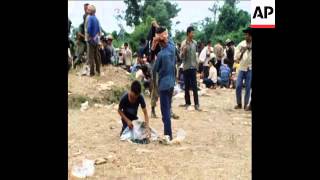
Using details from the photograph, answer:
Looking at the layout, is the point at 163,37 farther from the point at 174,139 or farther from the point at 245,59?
the point at 245,59

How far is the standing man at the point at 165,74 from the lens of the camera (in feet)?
18.9

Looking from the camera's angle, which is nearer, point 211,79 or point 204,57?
point 204,57

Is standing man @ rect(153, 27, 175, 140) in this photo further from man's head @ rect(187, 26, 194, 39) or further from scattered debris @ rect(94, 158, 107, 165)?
man's head @ rect(187, 26, 194, 39)

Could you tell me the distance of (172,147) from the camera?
229 inches

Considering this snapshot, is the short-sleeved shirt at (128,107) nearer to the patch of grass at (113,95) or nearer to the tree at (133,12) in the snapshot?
the patch of grass at (113,95)

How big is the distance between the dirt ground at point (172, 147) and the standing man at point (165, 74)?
0.36m

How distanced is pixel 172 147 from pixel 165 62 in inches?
37.7

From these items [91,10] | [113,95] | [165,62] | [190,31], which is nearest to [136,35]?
[113,95]

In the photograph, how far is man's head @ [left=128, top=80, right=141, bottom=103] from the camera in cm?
570

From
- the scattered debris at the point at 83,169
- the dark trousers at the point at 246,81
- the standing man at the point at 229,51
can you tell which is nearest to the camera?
the scattered debris at the point at 83,169
